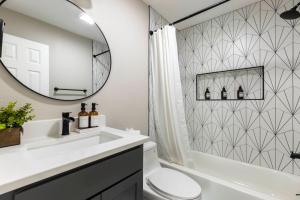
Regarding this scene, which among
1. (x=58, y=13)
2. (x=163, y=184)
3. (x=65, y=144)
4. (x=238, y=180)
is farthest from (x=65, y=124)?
(x=238, y=180)

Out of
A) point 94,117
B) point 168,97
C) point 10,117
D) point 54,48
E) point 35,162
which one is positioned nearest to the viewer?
point 35,162

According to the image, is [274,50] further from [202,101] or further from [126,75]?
[126,75]

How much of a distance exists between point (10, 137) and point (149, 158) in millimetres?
1096

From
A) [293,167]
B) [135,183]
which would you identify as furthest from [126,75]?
[293,167]

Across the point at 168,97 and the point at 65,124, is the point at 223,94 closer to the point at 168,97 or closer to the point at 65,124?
the point at 168,97

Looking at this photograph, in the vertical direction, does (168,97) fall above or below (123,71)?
below

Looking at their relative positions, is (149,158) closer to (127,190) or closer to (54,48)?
(127,190)

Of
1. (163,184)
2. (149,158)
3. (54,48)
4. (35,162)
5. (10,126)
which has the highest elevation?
(54,48)

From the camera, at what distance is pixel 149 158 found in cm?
157

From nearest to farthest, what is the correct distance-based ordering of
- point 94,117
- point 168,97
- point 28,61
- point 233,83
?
point 28,61
point 94,117
point 168,97
point 233,83

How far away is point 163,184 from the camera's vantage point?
132 centimetres

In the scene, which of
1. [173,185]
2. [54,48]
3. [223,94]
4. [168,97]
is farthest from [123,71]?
[223,94]

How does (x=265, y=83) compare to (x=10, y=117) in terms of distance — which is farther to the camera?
(x=265, y=83)

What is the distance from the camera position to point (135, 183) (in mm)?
926
